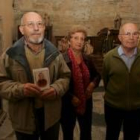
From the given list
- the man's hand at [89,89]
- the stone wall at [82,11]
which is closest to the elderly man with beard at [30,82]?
the man's hand at [89,89]

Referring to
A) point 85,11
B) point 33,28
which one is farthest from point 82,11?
point 33,28

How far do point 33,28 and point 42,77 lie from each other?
0.38 meters

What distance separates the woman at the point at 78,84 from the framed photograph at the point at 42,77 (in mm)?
561

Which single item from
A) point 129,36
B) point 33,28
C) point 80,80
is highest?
point 33,28

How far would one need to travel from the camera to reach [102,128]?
4.00 meters

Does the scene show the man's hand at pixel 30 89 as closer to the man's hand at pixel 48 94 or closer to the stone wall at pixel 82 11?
the man's hand at pixel 48 94

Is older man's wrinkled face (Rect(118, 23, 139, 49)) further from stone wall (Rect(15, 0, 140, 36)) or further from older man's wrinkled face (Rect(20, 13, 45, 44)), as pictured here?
stone wall (Rect(15, 0, 140, 36))

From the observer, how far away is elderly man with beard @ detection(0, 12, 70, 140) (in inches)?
86.9

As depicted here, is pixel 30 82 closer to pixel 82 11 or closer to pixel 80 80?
pixel 80 80

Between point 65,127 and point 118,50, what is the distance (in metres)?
0.91

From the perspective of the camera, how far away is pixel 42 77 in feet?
7.14

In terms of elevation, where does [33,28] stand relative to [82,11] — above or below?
above

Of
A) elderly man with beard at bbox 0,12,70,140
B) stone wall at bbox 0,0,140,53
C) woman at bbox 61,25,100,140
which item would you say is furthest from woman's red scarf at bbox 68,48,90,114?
stone wall at bbox 0,0,140,53

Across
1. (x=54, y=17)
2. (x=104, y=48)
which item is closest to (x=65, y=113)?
(x=104, y=48)
